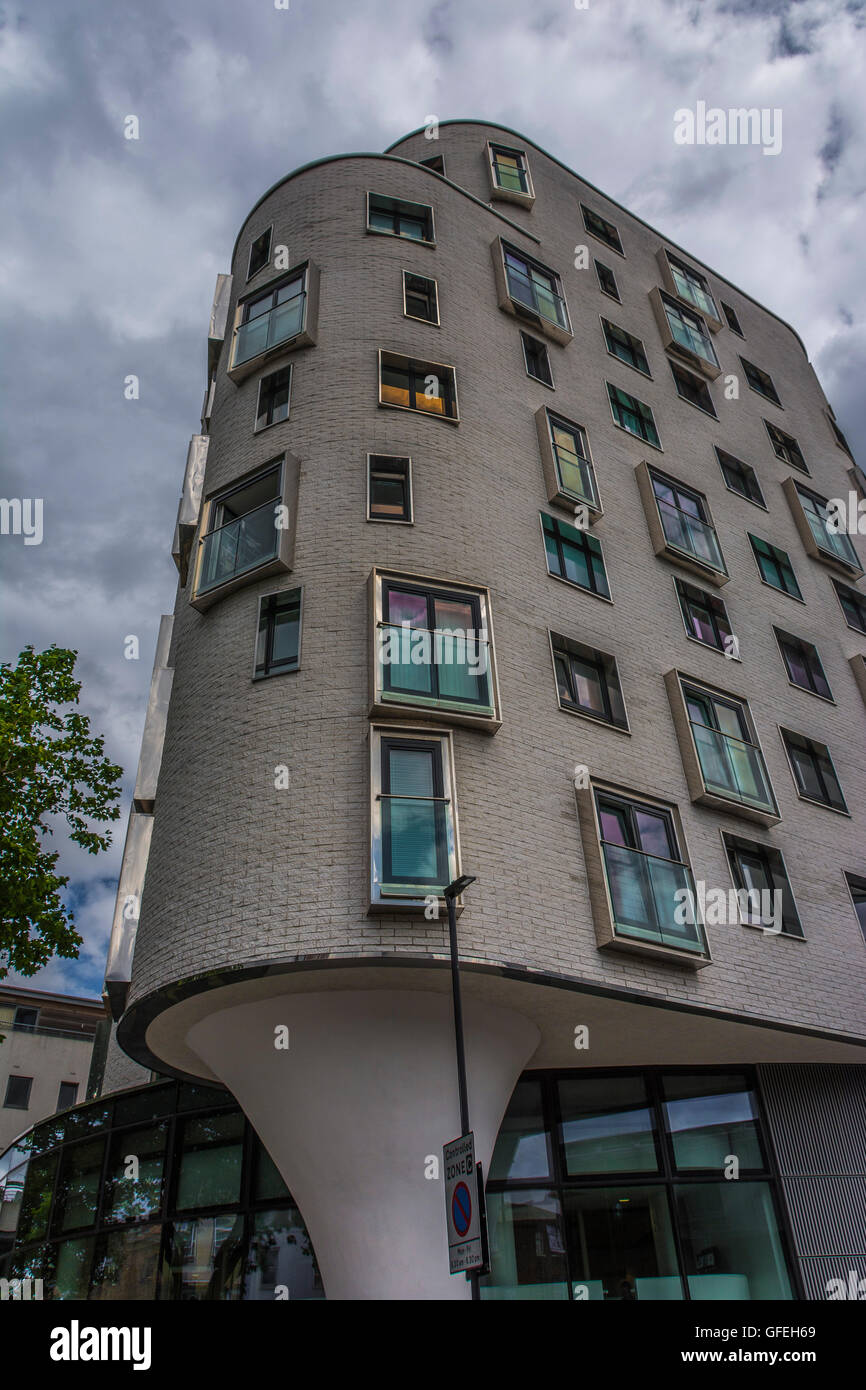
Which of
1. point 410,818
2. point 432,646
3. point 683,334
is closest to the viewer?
point 410,818

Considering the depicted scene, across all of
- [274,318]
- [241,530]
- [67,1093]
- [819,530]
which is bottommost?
[241,530]

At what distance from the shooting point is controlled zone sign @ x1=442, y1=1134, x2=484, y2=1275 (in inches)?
345

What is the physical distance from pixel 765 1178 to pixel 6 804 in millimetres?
13010

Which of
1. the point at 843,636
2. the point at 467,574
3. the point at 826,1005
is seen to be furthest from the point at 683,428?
the point at 826,1005

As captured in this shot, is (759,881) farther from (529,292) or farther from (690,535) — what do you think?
(529,292)

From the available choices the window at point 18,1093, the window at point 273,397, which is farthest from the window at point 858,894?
the window at point 18,1093

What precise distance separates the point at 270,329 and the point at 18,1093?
40.3 metres

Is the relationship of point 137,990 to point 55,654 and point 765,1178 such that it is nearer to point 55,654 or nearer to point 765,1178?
point 55,654

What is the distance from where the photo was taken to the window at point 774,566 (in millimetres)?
20844

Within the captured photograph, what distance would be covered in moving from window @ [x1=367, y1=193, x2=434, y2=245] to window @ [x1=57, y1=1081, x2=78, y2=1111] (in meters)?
42.0

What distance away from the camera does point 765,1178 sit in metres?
14.4

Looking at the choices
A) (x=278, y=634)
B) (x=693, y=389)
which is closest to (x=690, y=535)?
(x=693, y=389)

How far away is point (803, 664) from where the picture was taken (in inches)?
789

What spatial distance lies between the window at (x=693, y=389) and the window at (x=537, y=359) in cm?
511
